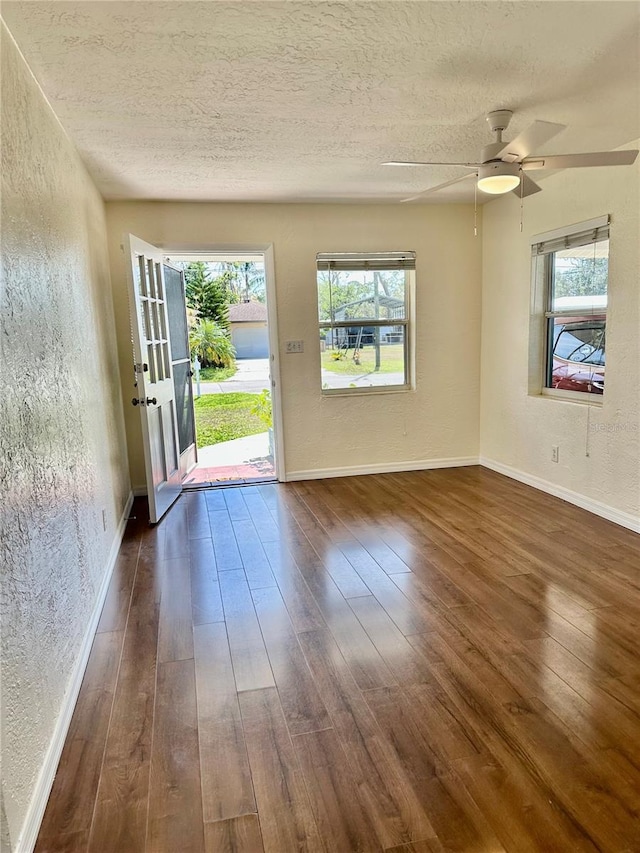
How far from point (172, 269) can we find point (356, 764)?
405 centimetres

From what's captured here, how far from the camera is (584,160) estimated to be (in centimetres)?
238

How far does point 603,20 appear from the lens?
1856 mm

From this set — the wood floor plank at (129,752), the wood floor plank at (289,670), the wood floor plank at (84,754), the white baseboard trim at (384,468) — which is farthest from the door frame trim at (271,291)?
the wood floor plank at (84,754)

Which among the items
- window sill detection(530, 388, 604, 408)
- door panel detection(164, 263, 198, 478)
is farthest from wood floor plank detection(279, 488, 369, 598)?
window sill detection(530, 388, 604, 408)

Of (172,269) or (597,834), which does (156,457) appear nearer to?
(172,269)

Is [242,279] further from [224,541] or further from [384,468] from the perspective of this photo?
[224,541]

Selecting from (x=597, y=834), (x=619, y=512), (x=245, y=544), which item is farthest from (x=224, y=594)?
(x=619, y=512)

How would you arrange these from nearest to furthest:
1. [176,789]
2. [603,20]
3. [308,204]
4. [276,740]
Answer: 1. [176,789]
2. [276,740]
3. [603,20]
4. [308,204]

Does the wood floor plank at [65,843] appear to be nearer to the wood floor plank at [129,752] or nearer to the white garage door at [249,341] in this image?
the wood floor plank at [129,752]

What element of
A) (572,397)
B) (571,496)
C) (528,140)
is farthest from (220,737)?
(572,397)

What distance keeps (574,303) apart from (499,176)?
67.9 inches

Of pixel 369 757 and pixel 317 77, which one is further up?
pixel 317 77

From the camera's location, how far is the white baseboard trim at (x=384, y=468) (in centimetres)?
480

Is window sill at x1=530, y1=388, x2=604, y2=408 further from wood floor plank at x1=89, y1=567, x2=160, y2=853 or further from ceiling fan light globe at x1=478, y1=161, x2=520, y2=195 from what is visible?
wood floor plank at x1=89, y1=567, x2=160, y2=853
